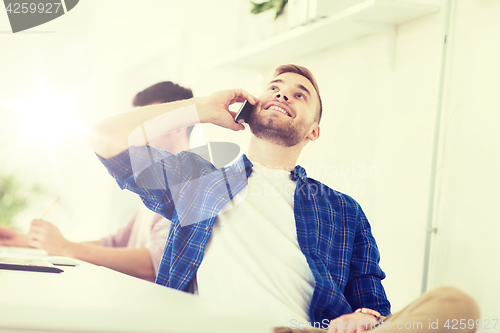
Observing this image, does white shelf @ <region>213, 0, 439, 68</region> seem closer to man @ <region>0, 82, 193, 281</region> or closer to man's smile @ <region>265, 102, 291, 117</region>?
man's smile @ <region>265, 102, 291, 117</region>

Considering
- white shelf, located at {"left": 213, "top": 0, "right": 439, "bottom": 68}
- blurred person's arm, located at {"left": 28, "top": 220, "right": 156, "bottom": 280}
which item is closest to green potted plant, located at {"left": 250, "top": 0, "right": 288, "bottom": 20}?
white shelf, located at {"left": 213, "top": 0, "right": 439, "bottom": 68}

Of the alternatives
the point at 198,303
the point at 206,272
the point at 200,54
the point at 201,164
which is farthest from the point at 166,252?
the point at 200,54

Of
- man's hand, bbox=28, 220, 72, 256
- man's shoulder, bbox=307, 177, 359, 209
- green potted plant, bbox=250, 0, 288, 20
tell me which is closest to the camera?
man's hand, bbox=28, 220, 72, 256

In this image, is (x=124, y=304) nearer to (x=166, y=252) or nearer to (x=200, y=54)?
(x=166, y=252)

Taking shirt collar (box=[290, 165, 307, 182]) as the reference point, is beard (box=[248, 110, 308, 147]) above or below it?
above

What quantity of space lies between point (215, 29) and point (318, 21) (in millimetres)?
889

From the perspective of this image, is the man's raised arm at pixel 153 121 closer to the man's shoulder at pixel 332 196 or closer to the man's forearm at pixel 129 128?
the man's forearm at pixel 129 128

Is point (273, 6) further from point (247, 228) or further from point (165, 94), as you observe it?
point (247, 228)

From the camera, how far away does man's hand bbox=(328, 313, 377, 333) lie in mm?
749

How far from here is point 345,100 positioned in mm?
1427

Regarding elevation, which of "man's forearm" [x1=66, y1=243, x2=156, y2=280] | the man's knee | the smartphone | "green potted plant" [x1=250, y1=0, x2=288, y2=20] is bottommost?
"man's forearm" [x1=66, y1=243, x2=156, y2=280]

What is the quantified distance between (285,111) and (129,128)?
0.45m

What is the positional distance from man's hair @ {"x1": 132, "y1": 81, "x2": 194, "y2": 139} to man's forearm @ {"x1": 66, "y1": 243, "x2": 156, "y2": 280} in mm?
475

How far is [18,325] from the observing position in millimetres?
237
